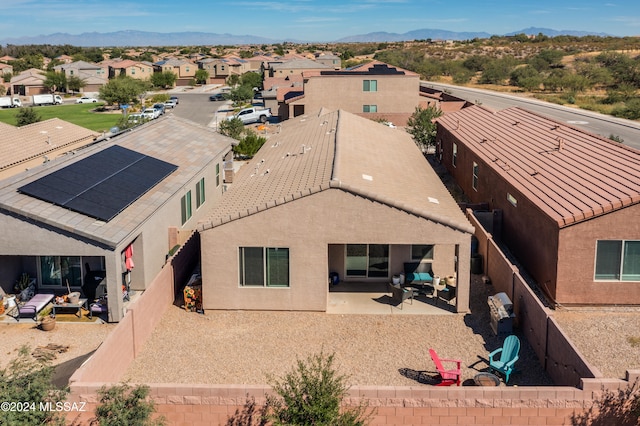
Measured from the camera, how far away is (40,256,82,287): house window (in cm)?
2077

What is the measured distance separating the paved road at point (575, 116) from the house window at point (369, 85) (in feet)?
48.1

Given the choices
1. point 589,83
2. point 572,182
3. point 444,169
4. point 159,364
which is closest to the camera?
point 159,364

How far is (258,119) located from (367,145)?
1553 inches

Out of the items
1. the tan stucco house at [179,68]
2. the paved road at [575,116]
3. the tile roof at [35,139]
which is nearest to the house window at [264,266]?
A: the tile roof at [35,139]

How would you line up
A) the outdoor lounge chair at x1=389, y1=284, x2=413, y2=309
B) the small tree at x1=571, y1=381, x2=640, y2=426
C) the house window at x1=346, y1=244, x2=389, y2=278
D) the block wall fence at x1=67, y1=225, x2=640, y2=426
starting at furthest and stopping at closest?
the house window at x1=346, y1=244, x2=389, y2=278
the outdoor lounge chair at x1=389, y1=284, x2=413, y2=309
the block wall fence at x1=67, y1=225, x2=640, y2=426
the small tree at x1=571, y1=381, x2=640, y2=426

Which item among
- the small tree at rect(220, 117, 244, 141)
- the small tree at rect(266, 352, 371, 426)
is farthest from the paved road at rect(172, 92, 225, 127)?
the small tree at rect(266, 352, 371, 426)

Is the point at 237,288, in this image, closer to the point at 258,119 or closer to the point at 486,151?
the point at 486,151

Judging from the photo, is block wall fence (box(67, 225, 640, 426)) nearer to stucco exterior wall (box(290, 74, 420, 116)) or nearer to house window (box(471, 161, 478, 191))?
house window (box(471, 161, 478, 191))

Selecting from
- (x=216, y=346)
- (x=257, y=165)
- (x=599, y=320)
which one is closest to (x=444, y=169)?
(x=257, y=165)

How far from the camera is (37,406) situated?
11.4 m

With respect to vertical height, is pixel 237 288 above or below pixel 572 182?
below

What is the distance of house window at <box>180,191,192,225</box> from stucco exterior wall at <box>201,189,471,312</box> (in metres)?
6.67

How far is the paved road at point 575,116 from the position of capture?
5222cm

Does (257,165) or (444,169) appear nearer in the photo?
(257,165)
